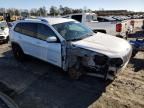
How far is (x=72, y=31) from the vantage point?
7953mm

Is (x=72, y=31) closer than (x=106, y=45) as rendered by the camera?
No

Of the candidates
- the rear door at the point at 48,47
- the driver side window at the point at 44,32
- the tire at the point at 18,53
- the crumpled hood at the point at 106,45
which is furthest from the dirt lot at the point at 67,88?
the driver side window at the point at 44,32

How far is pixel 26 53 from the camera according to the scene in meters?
9.34

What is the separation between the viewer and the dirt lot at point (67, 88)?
595cm

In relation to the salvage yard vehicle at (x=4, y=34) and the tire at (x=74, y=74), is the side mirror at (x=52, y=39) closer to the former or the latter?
the tire at (x=74, y=74)

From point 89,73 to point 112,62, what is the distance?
963 mm

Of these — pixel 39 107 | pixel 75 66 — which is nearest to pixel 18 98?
pixel 39 107

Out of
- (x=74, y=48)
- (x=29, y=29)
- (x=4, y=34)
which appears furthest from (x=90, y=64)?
(x=4, y=34)

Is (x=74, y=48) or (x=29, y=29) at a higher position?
(x=29, y=29)

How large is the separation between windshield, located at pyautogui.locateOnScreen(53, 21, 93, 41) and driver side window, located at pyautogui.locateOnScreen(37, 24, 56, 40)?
9.1 inches

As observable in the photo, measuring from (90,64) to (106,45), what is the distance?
710 mm

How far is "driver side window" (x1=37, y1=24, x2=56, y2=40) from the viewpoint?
7.93 metres

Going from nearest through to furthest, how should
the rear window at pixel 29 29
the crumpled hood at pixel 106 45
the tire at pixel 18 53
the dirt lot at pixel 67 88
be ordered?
the dirt lot at pixel 67 88
the crumpled hood at pixel 106 45
the rear window at pixel 29 29
the tire at pixel 18 53

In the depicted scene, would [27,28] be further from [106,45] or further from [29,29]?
[106,45]
